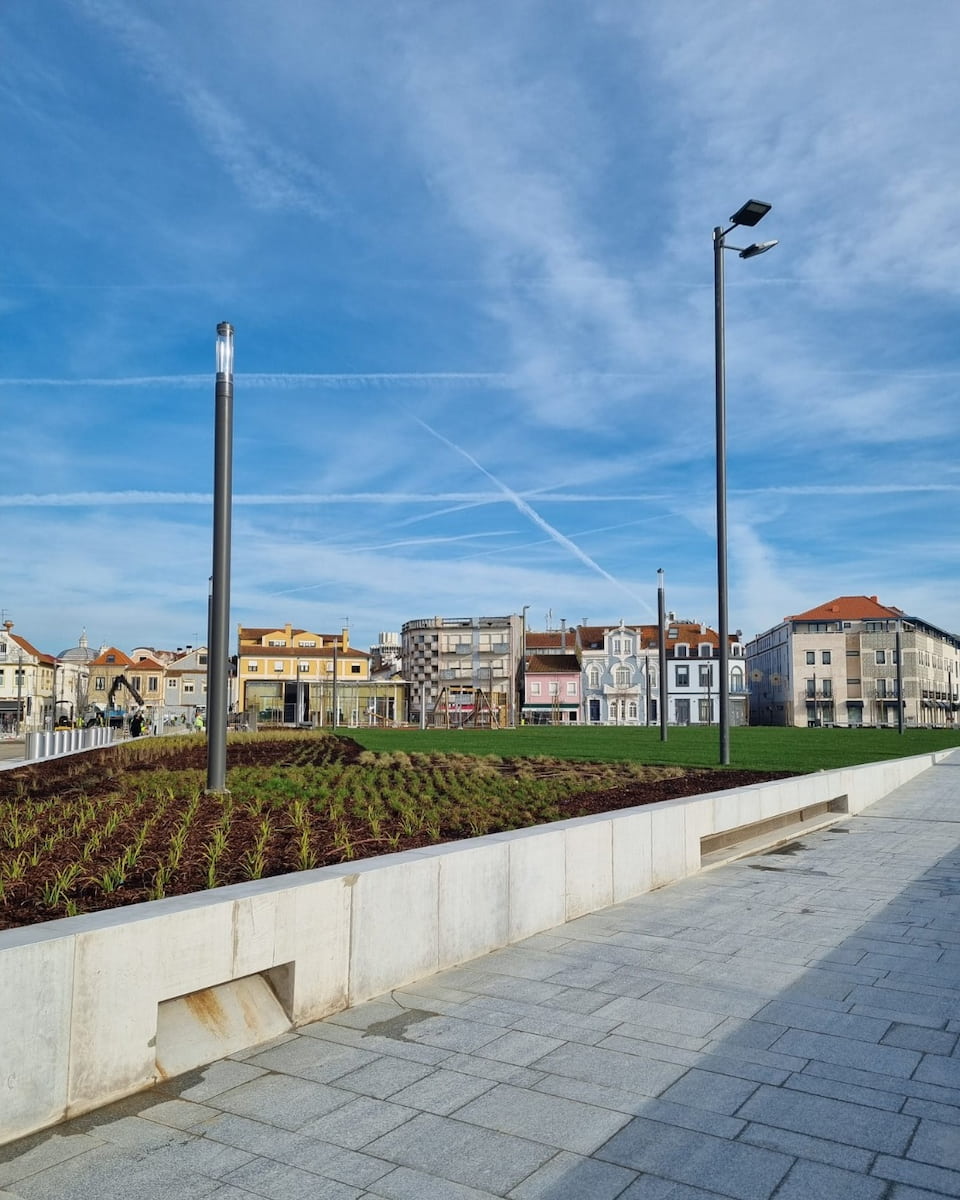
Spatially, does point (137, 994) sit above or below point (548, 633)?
below

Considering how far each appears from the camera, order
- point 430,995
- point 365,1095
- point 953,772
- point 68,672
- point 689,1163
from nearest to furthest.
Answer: point 689,1163
point 365,1095
point 430,995
point 953,772
point 68,672

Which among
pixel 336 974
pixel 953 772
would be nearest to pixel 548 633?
pixel 953 772

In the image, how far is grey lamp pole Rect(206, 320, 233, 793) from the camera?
33.8ft

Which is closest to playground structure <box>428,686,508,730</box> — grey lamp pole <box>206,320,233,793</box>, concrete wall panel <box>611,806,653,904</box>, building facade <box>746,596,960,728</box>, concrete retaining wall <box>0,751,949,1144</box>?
building facade <box>746,596,960,728</box>

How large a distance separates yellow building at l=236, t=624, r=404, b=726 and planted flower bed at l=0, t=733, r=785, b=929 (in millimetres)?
70951

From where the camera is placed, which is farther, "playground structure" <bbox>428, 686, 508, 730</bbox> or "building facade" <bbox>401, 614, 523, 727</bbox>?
"building facade" <bbox>401, 614, 523, 727</bbox>

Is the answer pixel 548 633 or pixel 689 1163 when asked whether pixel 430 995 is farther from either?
pixel 548 633

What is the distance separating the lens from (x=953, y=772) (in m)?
22.8

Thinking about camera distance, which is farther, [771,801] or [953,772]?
[953,772]

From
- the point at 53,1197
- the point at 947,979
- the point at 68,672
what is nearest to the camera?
the point at 53,1197

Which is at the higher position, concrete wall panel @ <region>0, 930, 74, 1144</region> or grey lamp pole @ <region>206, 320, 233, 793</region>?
grey lamp pole @ <region>206, 320, 233, 793</region>

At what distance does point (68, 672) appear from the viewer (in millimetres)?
103062

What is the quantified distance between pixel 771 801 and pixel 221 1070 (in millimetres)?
8352

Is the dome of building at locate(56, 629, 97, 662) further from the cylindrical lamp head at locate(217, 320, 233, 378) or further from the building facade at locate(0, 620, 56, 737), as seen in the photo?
the cylindrical lamp head at locate(217, 320, 233, 378)
